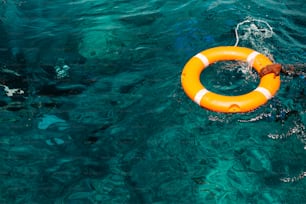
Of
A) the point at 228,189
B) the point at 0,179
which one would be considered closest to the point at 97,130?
the point at 0,179

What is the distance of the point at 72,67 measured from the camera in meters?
6.32

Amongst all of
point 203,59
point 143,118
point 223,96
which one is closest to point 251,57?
point 203,59

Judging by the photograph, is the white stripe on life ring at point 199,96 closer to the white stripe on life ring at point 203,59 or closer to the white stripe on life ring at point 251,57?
the white stripe on life ring at point 203,59

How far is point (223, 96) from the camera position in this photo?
4.99 meters

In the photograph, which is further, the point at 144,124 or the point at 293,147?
the point at 144,124

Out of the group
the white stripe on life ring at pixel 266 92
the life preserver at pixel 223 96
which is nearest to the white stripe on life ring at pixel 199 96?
the life preserver at pixel 223 96

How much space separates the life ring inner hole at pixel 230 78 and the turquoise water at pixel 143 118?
0.02 meters

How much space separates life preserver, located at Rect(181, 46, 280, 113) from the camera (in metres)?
4.90

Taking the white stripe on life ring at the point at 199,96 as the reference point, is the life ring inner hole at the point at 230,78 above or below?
below

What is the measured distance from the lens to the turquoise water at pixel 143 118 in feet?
14.9

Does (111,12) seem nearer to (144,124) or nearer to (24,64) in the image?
(24,64)

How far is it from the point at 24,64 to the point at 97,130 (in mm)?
2273

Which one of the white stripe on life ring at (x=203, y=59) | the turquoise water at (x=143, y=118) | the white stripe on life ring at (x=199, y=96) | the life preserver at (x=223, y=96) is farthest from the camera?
the white stripe on life ring at (x=203, y=59)

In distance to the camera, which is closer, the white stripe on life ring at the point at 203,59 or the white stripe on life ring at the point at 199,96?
the white stripe on life ring at the point at 199,96
